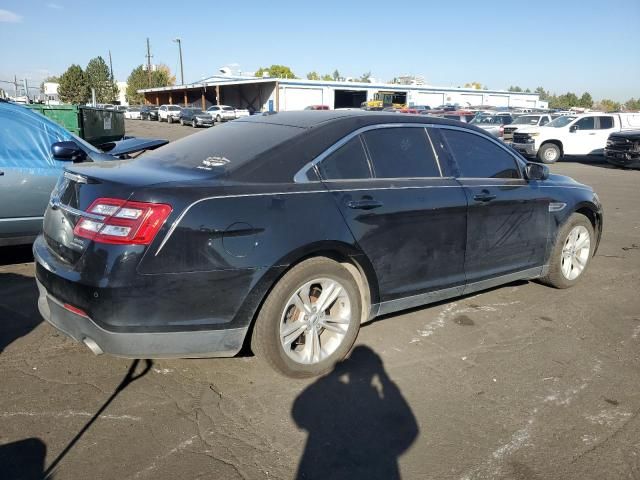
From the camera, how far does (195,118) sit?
43.9 meters

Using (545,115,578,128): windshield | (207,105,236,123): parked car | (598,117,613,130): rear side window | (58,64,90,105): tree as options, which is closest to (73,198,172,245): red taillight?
(545,115,578,128): windshield

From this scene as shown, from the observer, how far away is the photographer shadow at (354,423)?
2.62m

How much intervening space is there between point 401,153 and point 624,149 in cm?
1778

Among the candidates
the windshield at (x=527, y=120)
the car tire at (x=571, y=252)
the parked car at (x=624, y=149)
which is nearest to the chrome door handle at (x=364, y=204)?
the car tire at (x=571, y=252)

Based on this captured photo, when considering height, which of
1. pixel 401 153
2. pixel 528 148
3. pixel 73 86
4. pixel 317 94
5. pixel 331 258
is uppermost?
pixel 73 86

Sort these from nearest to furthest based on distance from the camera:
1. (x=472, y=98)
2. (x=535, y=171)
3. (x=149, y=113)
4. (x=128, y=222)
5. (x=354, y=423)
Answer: (x=128, y=222) < (x=354, y=423) < (x=535, y=171) < (x=149, y=113) < (x=472, y=98)

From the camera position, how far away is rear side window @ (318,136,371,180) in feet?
11.5

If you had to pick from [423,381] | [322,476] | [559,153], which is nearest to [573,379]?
[423,381]

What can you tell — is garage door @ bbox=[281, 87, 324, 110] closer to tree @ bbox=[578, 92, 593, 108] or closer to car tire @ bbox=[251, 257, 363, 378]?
car tire @ bbox=[251, 257, 363, 378]

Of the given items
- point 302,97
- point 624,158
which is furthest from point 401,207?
point 302,97

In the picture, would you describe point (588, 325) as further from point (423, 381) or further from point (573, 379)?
point (423, 381)

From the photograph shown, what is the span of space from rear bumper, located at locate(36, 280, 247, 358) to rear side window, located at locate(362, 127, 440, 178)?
1.53 m

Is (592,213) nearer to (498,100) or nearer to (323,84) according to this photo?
(323,84)

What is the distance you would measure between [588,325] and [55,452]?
3.97m
